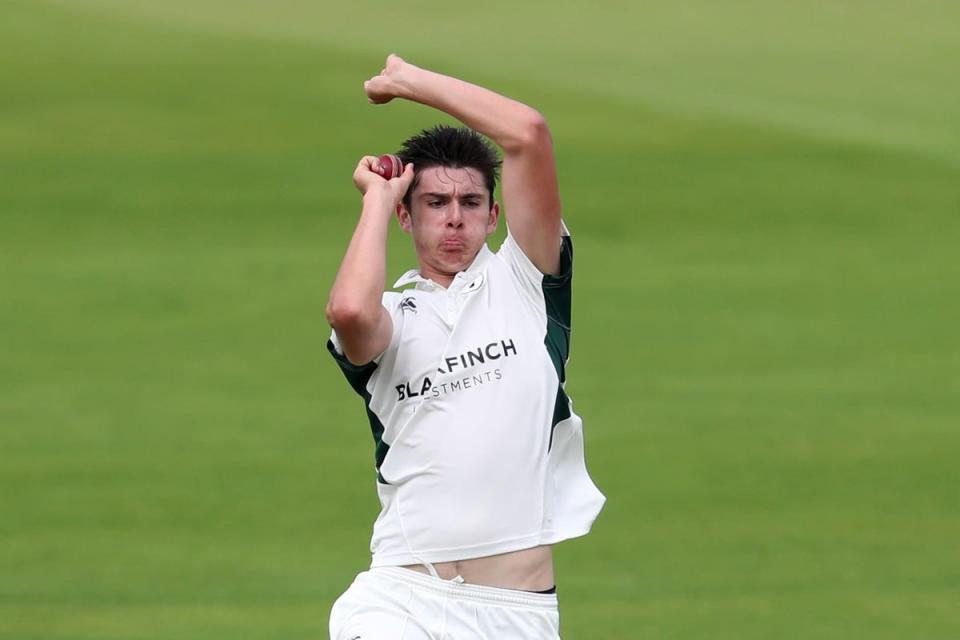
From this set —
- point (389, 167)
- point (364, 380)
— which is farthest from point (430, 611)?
point (389, 167)

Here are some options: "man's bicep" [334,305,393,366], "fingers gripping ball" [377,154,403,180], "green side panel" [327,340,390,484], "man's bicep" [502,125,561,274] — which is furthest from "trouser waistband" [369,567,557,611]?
"fingers gripping ball" [377,154,403,180]

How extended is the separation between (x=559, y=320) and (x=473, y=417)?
0.47 metres

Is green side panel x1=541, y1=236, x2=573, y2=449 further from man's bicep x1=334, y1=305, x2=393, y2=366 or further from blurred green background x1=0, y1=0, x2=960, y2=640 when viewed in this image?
blurred green background x1=0, y1=0, x2=960, y2=640

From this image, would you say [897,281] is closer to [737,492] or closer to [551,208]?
[737,492]

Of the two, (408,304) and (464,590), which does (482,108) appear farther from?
(464,590)

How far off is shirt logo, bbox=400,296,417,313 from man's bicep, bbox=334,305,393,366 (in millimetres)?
110

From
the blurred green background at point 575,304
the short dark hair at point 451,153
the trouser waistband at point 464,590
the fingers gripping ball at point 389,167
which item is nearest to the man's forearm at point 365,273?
the fingers gripping ball at point 389,167

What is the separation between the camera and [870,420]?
17.0 metres

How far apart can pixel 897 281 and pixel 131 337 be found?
28.1 feet

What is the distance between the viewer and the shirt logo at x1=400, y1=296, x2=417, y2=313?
5.93 meters

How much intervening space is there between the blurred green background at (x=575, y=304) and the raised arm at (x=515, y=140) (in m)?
5.35

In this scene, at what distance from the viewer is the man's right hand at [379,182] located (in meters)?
5.84

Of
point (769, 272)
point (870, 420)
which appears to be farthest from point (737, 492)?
point (769, 272)

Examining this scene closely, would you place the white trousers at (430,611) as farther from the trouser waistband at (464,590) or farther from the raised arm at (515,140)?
the raised arm at (515,140)
